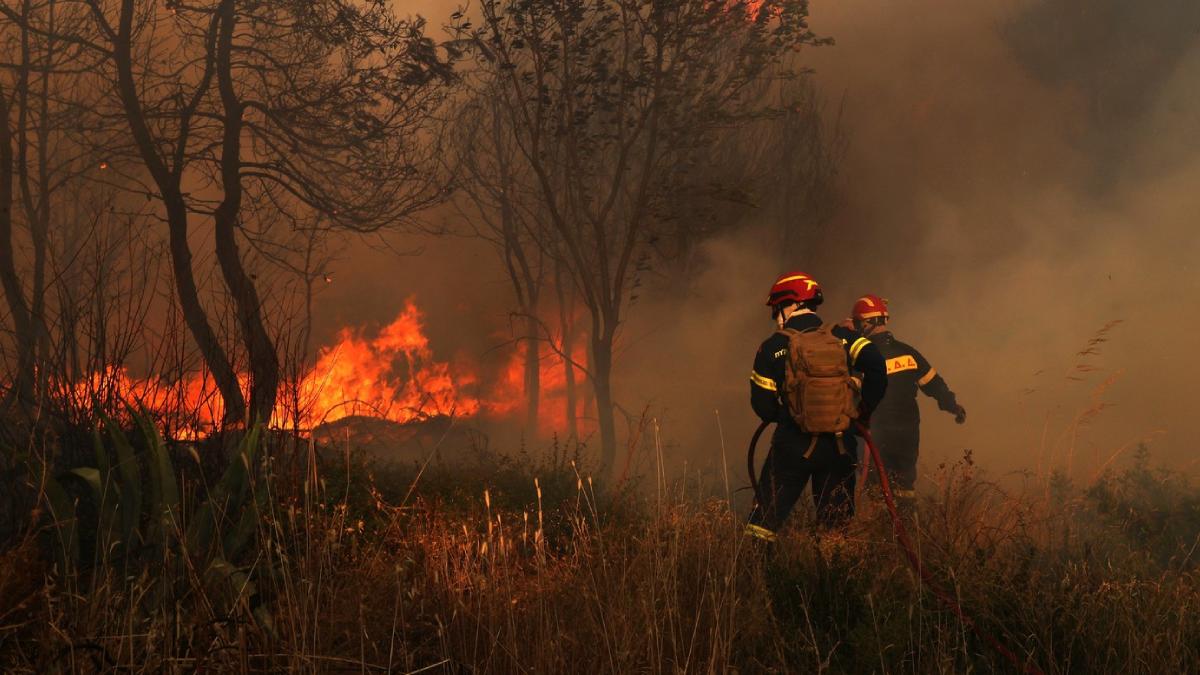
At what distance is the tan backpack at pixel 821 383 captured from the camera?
19.3 feet

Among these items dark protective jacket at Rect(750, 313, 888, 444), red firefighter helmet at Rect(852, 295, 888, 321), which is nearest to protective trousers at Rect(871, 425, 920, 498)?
red firefighter helmet at Rect(852, 295, 888, 321)

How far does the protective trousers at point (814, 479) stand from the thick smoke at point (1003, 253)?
1488cm

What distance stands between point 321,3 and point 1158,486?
10.4 meters

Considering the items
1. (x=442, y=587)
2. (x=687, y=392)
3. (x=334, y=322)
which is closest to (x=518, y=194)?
(x=687, y=392)

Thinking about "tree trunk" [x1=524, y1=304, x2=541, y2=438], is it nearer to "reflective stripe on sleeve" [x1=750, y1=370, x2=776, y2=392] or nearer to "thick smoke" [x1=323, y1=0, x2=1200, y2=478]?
"thick smoke" [x1=323, y1=0, x2=1200, y2=478]

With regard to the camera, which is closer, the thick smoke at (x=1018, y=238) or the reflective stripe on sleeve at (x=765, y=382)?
the reflective stripe on sleeve at (x=765, y=382)

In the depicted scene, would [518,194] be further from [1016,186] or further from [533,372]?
[1016,186]

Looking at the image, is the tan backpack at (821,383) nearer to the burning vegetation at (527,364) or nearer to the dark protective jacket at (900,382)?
the burning vegetation at (527,364)

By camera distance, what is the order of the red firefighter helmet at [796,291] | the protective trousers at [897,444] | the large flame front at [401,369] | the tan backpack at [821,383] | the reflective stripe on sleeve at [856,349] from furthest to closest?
1. the large flame front at [401,369]
2. the protective trousers at [897,444]
3. the red firefighter helmet at [796,291]
4. the reflective stripe on sleeve at [856,349]
5. the tan backpack at [821,383]

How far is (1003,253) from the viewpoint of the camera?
25.6 metres

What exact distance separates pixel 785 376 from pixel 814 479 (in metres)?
0.71

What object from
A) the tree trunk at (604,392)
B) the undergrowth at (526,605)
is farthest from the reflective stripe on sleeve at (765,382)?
the tree trunk at (604,392)

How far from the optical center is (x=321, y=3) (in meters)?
11.6

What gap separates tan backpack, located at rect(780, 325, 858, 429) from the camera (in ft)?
19.3
